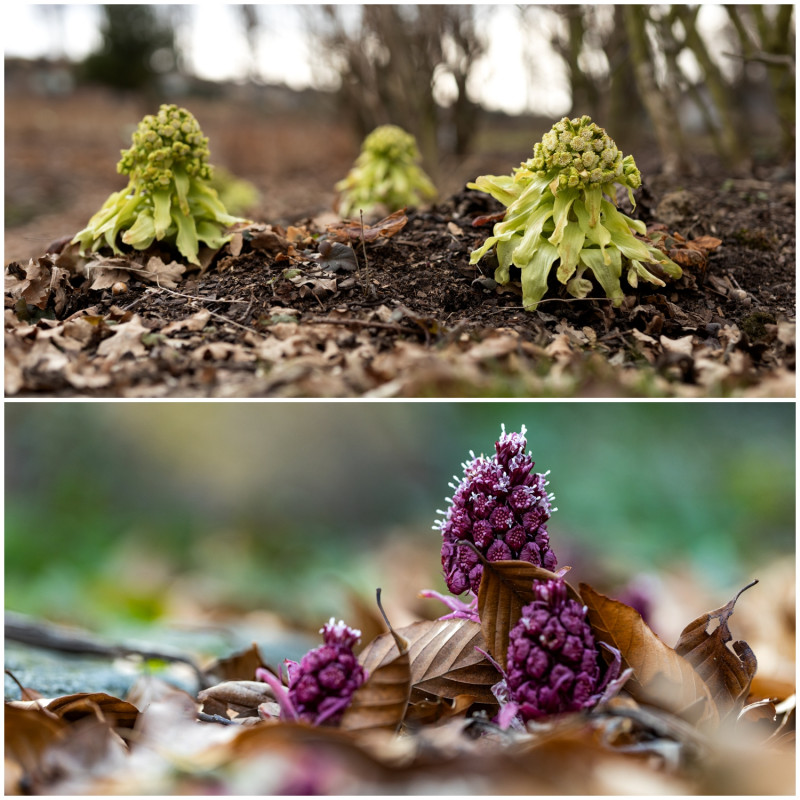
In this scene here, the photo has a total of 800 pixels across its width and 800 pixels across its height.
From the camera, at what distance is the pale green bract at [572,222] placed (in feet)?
8.04

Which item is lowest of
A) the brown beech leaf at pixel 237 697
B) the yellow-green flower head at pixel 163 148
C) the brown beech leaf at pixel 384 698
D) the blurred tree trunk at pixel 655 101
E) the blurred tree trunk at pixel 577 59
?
the brown beech leaf at pixel 237 697

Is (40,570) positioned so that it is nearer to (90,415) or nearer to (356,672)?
(90,415)

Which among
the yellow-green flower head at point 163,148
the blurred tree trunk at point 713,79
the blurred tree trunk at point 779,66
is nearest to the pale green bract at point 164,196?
the yellow-green flower head at point 163,148

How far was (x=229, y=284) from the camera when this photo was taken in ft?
9.25

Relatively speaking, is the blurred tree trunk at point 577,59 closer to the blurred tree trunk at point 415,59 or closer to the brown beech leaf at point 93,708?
the blurred tree trunk at point 415,59

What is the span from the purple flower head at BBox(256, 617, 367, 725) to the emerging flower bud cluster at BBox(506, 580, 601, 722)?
→ 262mm

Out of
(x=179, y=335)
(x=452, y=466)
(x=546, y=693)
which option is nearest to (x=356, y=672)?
(x=546, y=693)

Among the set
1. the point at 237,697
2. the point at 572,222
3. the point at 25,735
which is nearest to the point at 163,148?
the point at 572,222

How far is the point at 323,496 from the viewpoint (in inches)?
139

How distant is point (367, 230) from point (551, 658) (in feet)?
6.51

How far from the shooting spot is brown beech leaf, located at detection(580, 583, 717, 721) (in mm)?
1393

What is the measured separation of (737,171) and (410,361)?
143 inches

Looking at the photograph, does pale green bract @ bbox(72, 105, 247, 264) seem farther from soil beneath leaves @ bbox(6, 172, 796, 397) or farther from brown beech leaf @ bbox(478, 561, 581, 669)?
brown beech leaf @ bbox(478, 561, 581, 669)

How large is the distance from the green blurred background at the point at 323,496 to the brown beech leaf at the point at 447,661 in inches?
58.9
